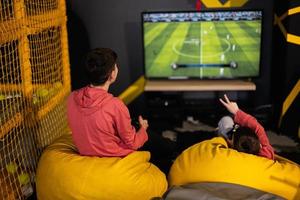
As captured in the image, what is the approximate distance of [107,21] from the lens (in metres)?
4.68

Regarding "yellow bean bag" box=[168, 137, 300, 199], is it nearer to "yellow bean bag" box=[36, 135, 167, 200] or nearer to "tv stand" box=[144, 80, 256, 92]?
"yellow bean bag" box=[36, 135, 167, 200]

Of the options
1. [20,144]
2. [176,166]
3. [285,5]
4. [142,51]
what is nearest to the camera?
[176,166]

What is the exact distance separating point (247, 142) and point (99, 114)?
2.96 ft

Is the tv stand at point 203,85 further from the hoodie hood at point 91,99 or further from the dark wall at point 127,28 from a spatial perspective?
the hoodie hood at point 91,99

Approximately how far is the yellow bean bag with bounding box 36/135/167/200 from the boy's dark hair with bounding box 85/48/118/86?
495 mm

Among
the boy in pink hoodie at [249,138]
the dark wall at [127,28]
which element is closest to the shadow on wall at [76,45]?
the dark wall at [127,28]

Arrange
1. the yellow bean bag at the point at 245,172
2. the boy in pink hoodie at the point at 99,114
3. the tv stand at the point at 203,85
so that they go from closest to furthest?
the yellow bean bag at the point at 245,172 < the boy in pink hoodie at the point at 99,114 < the tv stand at the point at 203,85

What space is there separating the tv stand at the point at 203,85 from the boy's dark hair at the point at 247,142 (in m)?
1.61

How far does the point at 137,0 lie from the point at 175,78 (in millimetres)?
920

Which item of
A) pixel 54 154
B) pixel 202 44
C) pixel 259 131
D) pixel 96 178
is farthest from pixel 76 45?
pixel 259 131

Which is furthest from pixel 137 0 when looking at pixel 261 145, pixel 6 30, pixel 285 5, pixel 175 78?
pixel 261 145

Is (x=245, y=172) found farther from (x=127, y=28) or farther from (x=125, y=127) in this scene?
(x=127, y=28)

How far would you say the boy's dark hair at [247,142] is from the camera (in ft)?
8.70

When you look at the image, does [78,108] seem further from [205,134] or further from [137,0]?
[137,0]
